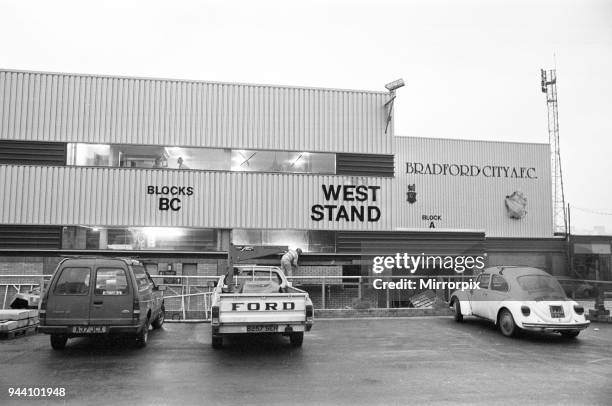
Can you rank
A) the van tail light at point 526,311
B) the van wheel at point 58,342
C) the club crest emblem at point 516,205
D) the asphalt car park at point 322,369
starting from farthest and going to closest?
1. the club crest emblem at point 516,205
2. the van tail light at point 526,311
3. the van wheel at point 58,342
4. the asphalt car park at point 322,369

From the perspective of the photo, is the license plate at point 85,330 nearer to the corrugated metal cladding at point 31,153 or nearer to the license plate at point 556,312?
the license plate at point 556,312

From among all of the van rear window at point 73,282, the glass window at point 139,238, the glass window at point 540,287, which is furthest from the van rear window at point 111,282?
the glass window at point 139,238

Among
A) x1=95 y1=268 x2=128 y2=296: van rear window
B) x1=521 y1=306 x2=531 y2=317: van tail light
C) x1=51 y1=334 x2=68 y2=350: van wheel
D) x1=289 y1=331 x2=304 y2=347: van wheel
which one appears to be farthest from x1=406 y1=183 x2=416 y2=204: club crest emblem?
x1=51 y1=334 x2=68 y2=350: van wheel

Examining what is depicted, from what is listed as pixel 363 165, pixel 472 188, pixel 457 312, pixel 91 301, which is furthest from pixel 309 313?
pixel 472 188

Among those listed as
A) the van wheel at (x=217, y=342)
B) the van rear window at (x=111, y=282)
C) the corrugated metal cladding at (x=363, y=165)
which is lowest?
the van wheel at (x=217, y=342)

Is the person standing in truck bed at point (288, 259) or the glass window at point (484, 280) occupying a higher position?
the person standing in truck bed at point (288, 259)

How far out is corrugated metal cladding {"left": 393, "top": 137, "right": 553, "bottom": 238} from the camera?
27375 mm

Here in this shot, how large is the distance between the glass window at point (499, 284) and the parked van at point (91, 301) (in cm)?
843

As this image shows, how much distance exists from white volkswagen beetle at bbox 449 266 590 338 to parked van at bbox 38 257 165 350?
8.23 metres

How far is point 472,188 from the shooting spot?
2784 cm

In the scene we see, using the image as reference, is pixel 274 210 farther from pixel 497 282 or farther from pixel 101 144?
pixel 497 282

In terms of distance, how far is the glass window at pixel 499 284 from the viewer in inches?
481

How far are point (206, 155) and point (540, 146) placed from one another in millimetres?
20051

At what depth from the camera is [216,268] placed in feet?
62.3
